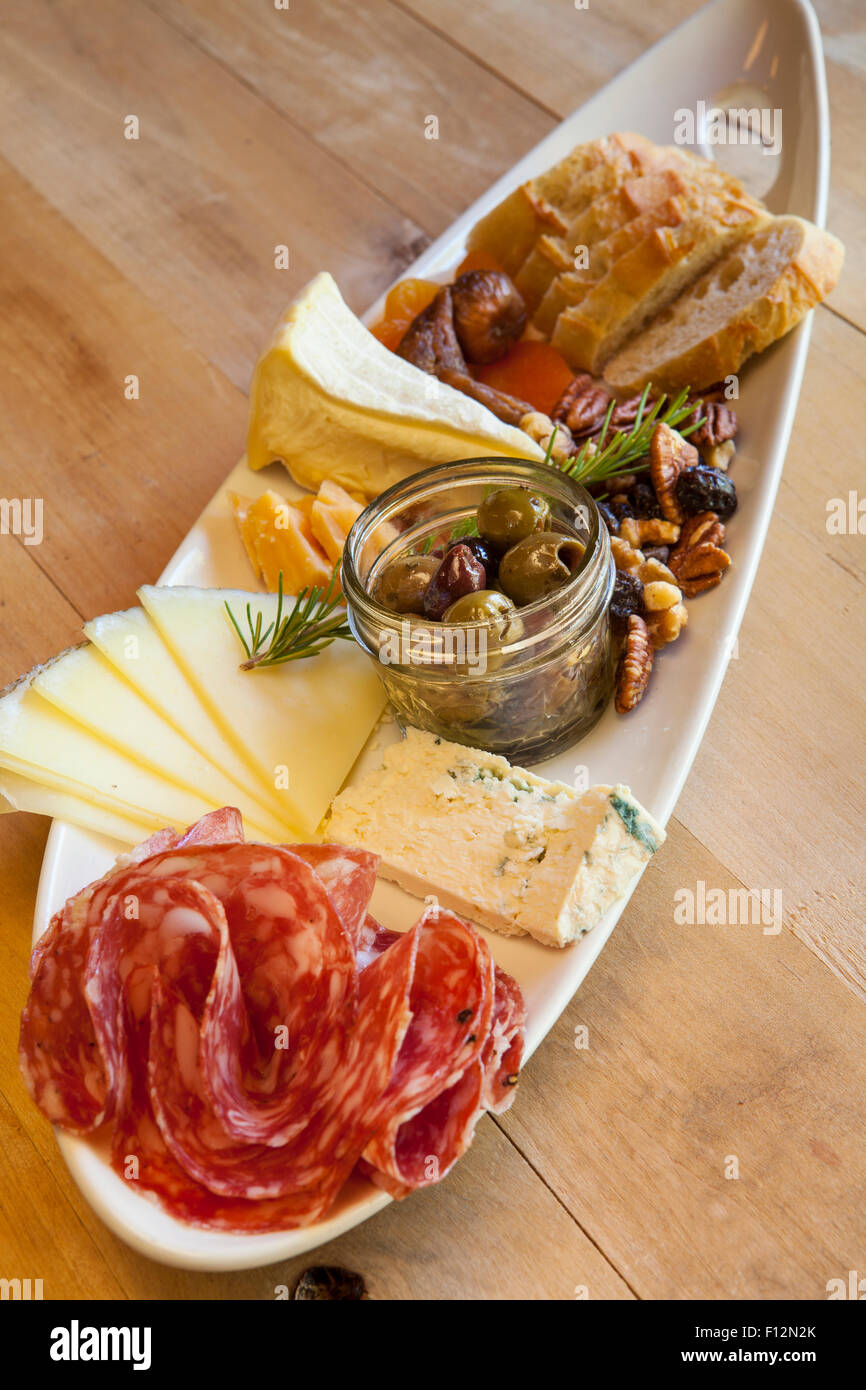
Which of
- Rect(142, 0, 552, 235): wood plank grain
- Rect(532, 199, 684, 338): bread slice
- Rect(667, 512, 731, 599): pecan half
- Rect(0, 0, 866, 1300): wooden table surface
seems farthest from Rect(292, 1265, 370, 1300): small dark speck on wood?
Rect(142, 0, 552, 235): wood plank grain

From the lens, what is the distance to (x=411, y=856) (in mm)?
1411

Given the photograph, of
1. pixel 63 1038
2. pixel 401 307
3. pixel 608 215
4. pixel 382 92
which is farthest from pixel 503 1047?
pixel 382 92

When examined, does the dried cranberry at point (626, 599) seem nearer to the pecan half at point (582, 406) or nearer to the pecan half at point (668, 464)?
the pecan half at point (668, 464)

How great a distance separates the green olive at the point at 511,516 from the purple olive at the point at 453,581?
73 mm

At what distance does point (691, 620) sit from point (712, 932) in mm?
434

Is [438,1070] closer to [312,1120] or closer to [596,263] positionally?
[312,1120]

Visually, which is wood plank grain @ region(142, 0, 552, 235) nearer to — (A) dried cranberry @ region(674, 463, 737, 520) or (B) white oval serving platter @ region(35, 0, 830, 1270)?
(B) white oval serving platter @ region(35, 0, 830, 1270)

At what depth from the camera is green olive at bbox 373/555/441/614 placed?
1.50m

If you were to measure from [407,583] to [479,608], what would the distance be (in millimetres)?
149

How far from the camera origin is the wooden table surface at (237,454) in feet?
4.12

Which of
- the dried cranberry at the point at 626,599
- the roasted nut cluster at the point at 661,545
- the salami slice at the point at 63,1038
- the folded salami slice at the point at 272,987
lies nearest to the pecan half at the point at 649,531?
the roasted nut cluster at the point at 661,545

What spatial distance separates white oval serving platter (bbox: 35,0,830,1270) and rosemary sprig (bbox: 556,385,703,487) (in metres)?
0.11

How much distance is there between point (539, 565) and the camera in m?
1.45

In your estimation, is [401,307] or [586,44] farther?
[586,44]
